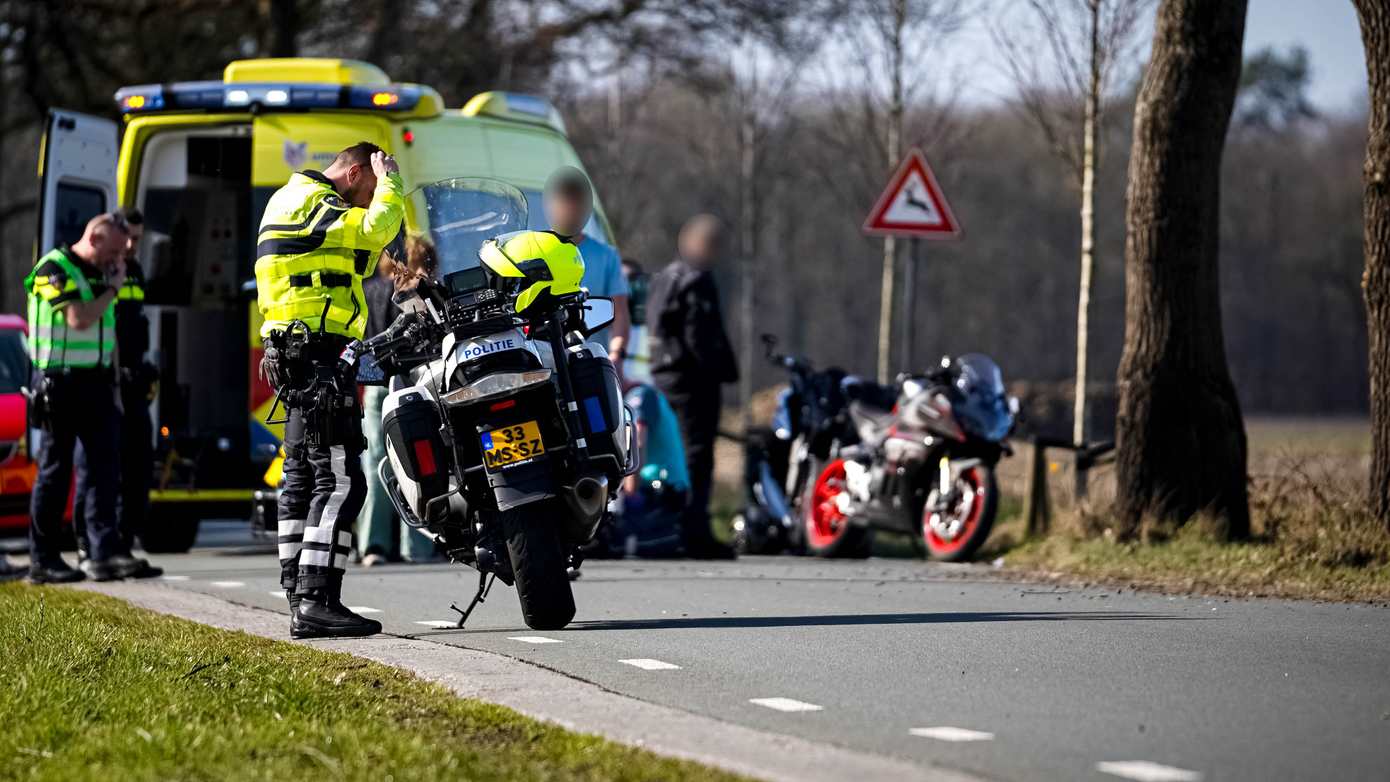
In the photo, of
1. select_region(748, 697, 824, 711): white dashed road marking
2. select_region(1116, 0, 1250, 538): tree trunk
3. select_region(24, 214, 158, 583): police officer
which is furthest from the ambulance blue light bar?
select_region(748, 697, 824, 711): white dashed road marking

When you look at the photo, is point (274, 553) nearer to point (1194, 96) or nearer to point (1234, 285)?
point (1194, 96)

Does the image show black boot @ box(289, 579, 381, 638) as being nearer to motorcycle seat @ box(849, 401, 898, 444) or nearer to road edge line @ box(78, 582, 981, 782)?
road edge line @ box(78, 582, 981, 782)

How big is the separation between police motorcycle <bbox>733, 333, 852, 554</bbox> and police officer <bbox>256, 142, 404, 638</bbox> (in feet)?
→ 19.5

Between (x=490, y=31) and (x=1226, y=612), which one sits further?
(x=490, y=31)

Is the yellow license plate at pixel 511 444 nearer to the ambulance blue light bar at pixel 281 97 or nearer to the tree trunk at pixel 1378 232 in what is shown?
the tree trunk at pixel 1378 232

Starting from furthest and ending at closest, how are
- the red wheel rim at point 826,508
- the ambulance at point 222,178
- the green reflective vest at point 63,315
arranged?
the red wheel rim at point 826,508, the ambulance at point 222,178, the green reflective vest at point 63,315

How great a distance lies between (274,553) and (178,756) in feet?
29.3

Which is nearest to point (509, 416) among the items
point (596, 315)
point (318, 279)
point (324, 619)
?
point (596, 315)

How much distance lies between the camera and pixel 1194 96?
1154cm

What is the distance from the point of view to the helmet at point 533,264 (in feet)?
26.5

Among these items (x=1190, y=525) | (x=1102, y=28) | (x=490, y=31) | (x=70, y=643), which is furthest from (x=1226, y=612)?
(x=490, y=31)

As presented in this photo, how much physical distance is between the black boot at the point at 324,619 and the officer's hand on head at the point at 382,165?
1623 mm

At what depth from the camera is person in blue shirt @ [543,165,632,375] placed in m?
10.3

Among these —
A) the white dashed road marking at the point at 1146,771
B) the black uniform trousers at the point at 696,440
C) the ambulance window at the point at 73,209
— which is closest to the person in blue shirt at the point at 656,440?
the black uniform trousers at the point at 696,440
